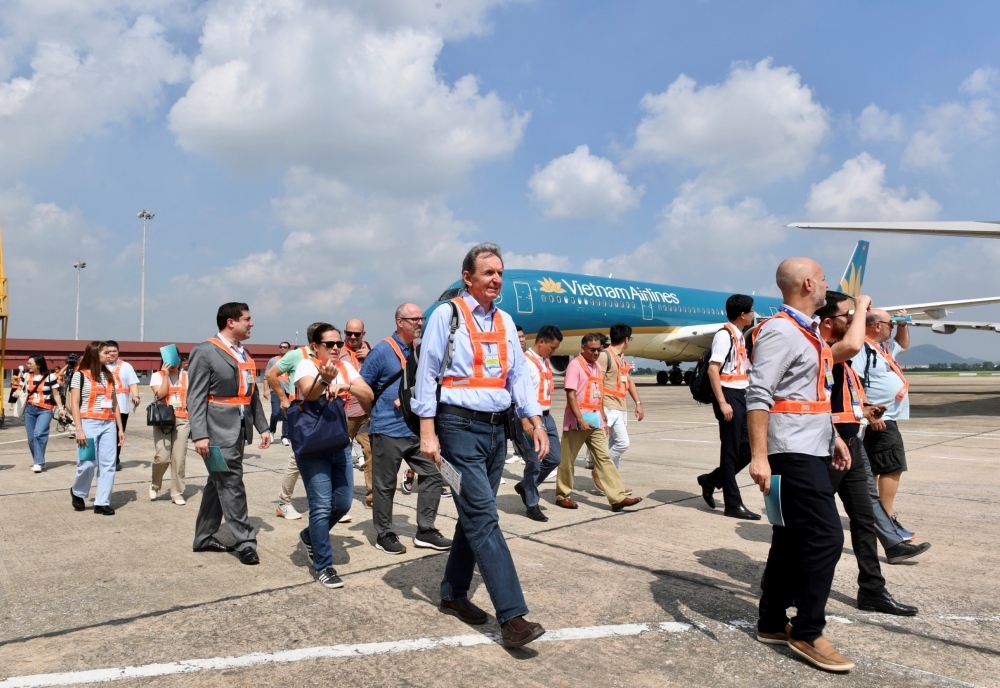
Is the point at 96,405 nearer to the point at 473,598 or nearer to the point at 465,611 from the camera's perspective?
the point at 473,598

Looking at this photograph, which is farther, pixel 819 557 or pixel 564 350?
pixel 564 350


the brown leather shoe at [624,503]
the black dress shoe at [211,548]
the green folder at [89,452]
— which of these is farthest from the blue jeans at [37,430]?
the brown leather shoe at [624,503]

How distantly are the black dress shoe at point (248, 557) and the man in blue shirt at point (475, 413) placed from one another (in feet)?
5.09

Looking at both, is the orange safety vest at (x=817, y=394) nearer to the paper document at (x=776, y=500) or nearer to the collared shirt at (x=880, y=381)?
the paper document at (x=776, y=500)

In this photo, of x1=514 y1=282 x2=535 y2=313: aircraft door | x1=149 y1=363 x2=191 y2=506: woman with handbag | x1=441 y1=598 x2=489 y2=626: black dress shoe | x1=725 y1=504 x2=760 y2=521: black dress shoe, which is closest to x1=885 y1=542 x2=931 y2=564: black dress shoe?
x1=725 y1=504 x2=760 y2=521: black dress shoe

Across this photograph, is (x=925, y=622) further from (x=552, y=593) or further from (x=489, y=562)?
(x=489, y=562)

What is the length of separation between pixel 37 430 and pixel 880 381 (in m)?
9.85

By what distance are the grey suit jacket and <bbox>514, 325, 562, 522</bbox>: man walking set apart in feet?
7.18

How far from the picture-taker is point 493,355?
11.6 ft

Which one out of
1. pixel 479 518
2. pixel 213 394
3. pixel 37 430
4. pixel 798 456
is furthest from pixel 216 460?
pixel 37 430

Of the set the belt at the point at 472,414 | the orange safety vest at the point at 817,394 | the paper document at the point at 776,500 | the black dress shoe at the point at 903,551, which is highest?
the orange safety vest at the point at 817,394

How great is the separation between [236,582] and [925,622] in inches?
148

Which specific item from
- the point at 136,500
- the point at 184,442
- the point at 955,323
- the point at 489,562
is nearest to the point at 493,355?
the point at 489,562

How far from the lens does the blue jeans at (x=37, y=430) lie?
896cm
